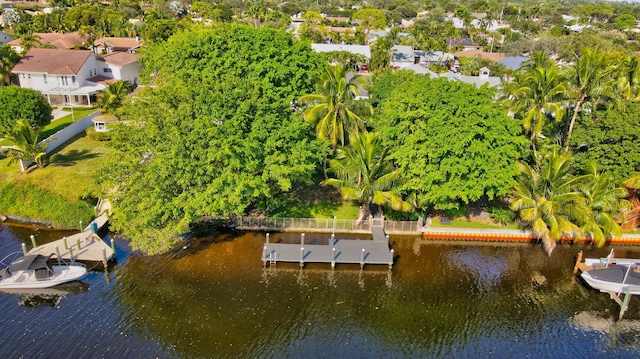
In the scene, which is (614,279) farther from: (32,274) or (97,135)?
(97,135)

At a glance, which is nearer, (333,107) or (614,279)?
(614,279)

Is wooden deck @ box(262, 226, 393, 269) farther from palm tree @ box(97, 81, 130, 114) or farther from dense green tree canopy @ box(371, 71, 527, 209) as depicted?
palm tree @ box(97, 81, 130, 114)

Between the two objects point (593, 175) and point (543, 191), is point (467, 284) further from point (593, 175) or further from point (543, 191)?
point (593, 175)

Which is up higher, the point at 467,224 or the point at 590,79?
the point at 590,79

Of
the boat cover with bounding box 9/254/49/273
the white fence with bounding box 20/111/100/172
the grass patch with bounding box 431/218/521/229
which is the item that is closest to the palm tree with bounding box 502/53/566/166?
the grass patch with bounding box 431/218/521/229

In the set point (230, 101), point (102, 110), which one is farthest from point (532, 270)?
point (102, 110)

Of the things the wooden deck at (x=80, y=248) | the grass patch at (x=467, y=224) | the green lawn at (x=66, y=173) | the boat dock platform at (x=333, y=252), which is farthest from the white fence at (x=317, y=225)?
the green lawn at (x=66, y=173)

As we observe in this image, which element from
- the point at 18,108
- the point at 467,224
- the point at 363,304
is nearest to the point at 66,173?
the point at 18,108
